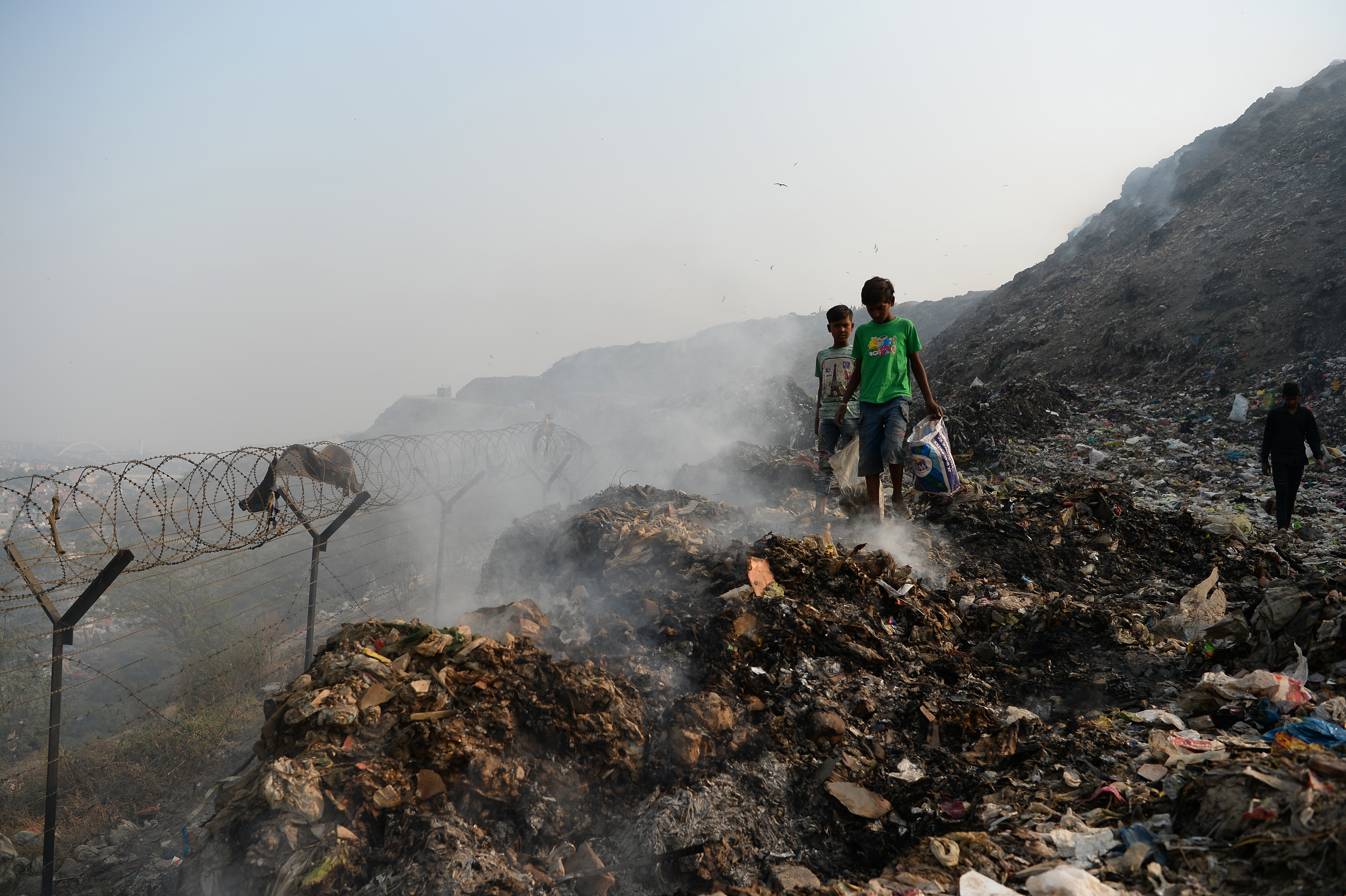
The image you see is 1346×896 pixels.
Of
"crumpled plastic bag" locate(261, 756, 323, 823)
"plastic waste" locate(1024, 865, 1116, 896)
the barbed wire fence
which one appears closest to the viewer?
"plastic waste" locate(1024, 865, 1116, 896)

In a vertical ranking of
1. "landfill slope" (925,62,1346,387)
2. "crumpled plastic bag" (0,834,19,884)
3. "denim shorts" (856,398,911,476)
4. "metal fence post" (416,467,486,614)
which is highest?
"landfill slope" (925,62,1346,387)

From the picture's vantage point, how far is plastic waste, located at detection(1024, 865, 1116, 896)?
1.46 m

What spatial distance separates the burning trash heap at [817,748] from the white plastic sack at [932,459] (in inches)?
25.8

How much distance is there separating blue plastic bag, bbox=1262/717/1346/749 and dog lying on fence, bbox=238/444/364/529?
5.46 metres

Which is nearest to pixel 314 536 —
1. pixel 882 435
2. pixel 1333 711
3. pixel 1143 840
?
pixel 882 435

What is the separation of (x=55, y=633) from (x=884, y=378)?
470 centimetres

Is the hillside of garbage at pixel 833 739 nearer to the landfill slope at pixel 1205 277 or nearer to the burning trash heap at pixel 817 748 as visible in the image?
the burning trash heap at pixel 817 748

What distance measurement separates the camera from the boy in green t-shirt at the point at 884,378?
12.9ft

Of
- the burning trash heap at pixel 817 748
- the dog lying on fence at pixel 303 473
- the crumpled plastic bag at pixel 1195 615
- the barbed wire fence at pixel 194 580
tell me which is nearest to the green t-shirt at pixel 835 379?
the burning trash heap at pixel 817 748

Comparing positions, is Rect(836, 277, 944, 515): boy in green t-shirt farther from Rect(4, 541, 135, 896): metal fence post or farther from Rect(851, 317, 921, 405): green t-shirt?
Rect(4, 541, 135, 896): metal fence post

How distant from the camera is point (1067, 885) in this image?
4.89 ft

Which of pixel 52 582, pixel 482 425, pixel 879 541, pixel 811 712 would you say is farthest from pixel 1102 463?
pixel 482 425

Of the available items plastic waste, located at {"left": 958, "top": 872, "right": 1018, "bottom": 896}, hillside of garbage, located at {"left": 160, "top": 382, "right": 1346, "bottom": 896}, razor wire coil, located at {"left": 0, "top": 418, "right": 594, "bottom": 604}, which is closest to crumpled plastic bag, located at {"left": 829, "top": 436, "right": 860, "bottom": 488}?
hillside of garbage, located at {"left": 160, "top": 382, "right": 1346, "bottom": 896}

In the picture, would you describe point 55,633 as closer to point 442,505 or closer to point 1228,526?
point 442,505
